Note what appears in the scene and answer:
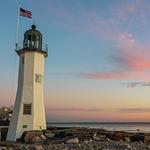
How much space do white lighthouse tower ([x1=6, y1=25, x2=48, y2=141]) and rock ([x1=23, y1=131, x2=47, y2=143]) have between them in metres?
1.09

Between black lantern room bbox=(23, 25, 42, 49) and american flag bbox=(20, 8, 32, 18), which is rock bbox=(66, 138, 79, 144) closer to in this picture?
black lantern room bbox=(23, 25, 42, 49)

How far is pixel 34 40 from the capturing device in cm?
3344

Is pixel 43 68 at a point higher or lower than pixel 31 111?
higher

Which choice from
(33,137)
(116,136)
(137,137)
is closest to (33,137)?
(33,137)

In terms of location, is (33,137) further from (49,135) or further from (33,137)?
(49,135)

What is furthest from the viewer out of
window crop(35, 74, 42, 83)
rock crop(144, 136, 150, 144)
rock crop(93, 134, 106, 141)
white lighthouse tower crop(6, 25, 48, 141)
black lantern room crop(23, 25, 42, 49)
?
black lantern room crop(23, 25, 42, 49)

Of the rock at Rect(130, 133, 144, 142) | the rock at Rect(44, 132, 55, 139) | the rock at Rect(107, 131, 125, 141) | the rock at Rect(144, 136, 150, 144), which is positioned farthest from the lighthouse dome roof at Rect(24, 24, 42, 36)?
the rock at Rect(144, 136, 150, 144)

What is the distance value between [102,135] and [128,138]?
238 cm

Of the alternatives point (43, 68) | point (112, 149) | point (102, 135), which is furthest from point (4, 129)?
point (112, 149)

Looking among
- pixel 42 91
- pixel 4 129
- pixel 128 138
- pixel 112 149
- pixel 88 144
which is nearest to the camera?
pixel 112 149

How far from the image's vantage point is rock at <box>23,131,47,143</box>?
29812 millimetres

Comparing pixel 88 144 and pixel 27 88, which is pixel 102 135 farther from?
pixel 27 88

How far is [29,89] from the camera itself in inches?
1270

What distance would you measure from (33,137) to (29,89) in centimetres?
476
